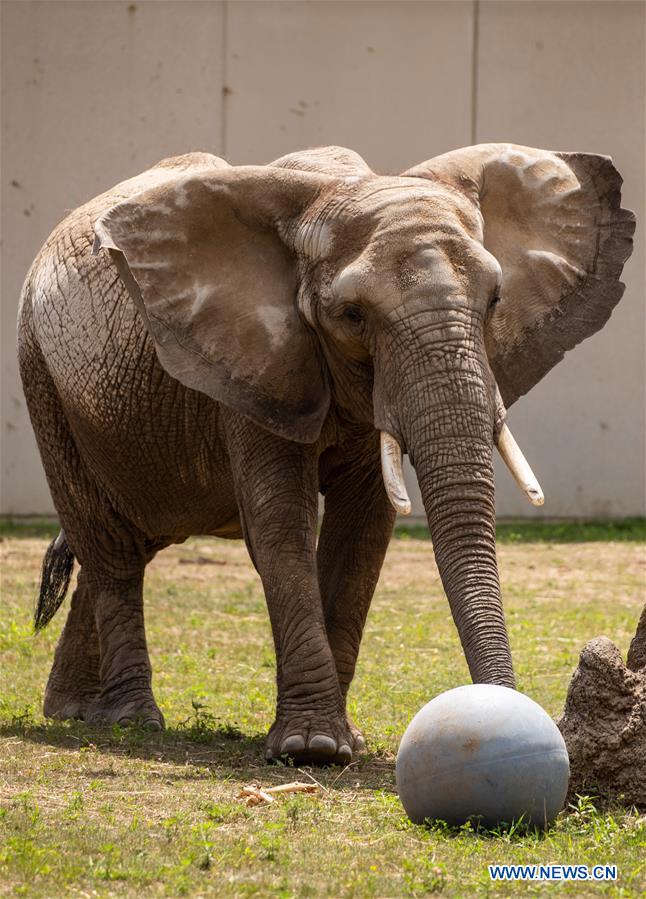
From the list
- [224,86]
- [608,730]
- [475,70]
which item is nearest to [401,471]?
[608,730]

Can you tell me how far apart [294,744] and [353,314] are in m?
1.74

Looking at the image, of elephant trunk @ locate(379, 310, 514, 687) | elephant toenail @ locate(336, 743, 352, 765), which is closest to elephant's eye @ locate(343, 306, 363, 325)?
elephant trunk @ locate(379, 310, 514, 687)

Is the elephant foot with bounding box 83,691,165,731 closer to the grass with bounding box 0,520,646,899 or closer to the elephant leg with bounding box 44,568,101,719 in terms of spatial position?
the grass with bounding box 0,520,646,899

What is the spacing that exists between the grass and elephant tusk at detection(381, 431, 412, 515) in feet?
3.48

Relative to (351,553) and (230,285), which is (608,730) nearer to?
(351,553)

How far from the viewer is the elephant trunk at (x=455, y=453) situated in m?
6.60

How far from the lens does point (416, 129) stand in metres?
17.8

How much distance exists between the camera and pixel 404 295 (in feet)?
22.3

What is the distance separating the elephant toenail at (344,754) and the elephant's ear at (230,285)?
1.26 m

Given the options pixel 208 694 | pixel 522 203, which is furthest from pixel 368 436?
pixel 208 694

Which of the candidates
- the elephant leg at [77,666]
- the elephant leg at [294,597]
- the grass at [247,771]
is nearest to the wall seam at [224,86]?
the grass at [247,771]

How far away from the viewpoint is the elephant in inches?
266

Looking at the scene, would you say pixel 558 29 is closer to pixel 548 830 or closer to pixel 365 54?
pixel 365 54

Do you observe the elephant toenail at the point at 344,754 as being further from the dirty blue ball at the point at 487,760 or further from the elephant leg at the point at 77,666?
the elephant leg at the point at 77,666
